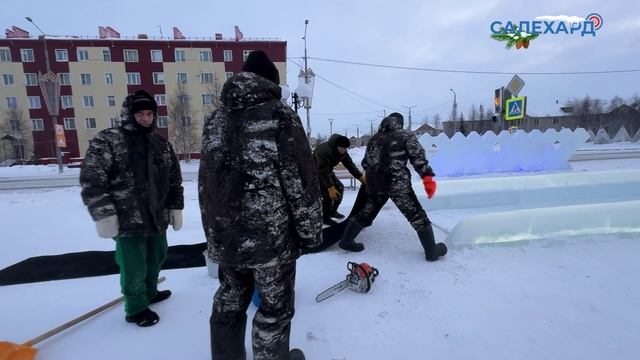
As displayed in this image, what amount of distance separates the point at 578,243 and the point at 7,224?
8436 mm

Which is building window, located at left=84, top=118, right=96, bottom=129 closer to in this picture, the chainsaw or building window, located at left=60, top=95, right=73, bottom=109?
building window, located at left=60, top=95, right=73, bottom=109

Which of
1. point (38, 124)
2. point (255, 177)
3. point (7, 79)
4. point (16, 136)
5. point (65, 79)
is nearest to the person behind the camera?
point (255, 177)

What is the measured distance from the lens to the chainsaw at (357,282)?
274 cm

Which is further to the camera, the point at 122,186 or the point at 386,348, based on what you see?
the point at 122,186

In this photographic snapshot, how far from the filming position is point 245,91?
158 centimetres

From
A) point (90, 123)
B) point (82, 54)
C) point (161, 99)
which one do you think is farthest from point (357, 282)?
point (82, 54)

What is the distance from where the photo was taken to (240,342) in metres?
1.80

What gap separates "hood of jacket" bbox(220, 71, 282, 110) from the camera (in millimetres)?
1583

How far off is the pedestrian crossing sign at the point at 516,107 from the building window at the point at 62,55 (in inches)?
1576

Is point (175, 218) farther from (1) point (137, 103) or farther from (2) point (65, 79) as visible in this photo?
(2) point (65, 79)

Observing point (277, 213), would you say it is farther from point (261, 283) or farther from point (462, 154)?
point (462, 154)

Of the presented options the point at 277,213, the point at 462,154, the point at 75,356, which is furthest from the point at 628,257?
the point at 462,154

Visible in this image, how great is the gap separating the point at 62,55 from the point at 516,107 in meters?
40.7

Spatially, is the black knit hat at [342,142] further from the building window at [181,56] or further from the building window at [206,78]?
the building window at [181,56]
